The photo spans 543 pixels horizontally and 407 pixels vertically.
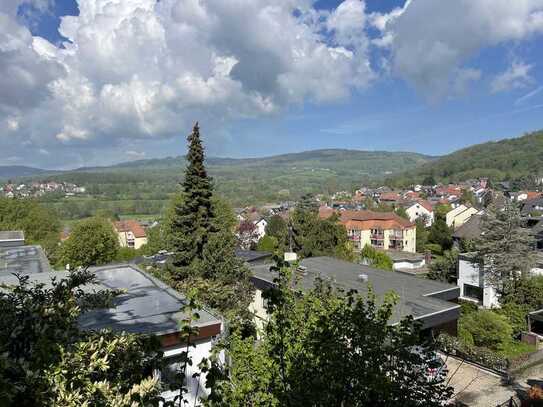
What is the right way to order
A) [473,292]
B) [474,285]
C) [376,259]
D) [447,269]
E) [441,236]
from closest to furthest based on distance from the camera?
[474,285] < [473,292] < [447,269] < [376,259] < [441,236]

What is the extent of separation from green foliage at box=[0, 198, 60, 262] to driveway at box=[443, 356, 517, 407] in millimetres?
34569

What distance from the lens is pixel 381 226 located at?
6072 cm

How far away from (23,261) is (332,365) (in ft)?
50.8

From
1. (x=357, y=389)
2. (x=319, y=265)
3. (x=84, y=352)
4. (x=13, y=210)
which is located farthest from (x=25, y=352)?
(x=13, y=210)

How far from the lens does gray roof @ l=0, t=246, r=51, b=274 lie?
44.7 ft

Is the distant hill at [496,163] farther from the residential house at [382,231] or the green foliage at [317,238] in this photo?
the green foliage at [317,238]

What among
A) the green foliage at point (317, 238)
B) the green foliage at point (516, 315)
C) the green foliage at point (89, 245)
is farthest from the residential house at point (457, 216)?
the green foliage at point (89, 245)

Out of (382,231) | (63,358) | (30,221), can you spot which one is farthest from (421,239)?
(63,358)

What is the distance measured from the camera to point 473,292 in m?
26.8

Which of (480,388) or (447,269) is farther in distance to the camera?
(447,269)

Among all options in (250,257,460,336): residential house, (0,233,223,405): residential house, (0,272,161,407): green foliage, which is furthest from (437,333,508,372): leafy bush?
(0,272,161,407): green foliage

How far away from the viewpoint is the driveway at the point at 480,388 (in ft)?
43.7

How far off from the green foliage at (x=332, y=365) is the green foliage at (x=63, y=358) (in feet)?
2.89

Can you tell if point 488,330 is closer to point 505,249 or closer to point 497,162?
point 505,249
